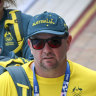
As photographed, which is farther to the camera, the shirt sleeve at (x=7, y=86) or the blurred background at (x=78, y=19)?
the blurred background at (x=78, y=19)

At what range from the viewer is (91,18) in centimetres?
1038

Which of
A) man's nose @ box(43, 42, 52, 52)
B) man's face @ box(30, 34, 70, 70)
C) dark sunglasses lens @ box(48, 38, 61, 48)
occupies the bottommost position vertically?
man's face @ box(30, 34, 70, 70)

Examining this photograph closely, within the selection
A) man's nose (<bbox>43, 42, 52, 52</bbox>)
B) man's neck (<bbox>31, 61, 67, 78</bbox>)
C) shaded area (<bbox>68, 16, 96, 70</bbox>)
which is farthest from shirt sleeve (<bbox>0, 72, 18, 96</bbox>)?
shaded area (<bbox>68, 16, 96, 70</bbox>)

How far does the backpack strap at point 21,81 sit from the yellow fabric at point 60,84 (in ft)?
0.11

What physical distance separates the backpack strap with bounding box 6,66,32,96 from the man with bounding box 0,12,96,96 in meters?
0.03

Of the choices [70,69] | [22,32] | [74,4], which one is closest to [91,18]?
[74,4]

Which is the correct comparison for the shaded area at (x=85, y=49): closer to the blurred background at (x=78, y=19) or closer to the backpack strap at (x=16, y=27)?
the blurred background at (x=78, y=19)

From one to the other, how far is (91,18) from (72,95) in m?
7.80

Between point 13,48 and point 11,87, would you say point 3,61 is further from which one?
point 11,87

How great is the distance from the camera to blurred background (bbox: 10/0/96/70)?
8156 millimetres

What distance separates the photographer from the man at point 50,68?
2.66m

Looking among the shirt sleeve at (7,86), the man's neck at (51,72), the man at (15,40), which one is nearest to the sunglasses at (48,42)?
the man's neck at (51,72)

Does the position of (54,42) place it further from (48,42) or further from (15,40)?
(15,40)

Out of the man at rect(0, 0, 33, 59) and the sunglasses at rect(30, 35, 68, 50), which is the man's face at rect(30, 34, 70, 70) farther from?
the man at rect(0, 0, 33, 59)
